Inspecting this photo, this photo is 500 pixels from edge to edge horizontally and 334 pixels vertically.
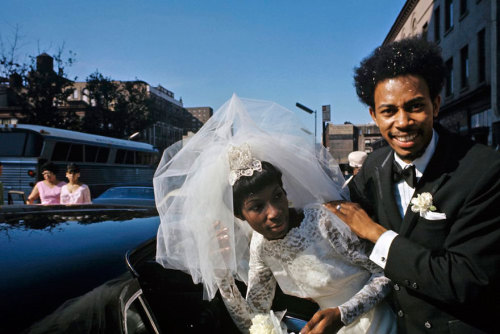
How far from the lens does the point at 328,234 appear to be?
1.75 meters

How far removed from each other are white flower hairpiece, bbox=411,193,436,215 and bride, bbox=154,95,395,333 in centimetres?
34

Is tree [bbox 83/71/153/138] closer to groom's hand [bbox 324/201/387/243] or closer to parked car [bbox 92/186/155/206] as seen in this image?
parked car [bbox 92/186/155/206]

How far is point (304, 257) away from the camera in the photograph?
5.84ft

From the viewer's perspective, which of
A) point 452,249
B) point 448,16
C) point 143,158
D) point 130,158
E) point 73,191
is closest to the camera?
point 452,249

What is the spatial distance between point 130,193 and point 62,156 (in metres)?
7.17

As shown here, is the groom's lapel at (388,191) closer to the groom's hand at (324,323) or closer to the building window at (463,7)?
the groom's hand at (324,323)

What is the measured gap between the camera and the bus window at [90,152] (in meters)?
13.7

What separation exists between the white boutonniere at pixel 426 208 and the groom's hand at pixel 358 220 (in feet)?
0.58

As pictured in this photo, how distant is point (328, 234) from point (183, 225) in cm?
72

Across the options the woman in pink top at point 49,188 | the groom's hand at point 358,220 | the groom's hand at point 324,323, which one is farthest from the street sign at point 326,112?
the groom's hand at point 324,323

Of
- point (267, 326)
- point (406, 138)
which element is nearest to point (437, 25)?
point (406, 138)

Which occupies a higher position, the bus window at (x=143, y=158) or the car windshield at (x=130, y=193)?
the bus window at (x=143, y=158)

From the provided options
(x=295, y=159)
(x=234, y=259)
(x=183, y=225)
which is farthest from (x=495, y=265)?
(x=183, y=225)

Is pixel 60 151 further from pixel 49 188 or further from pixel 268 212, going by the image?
pixel 268 212
